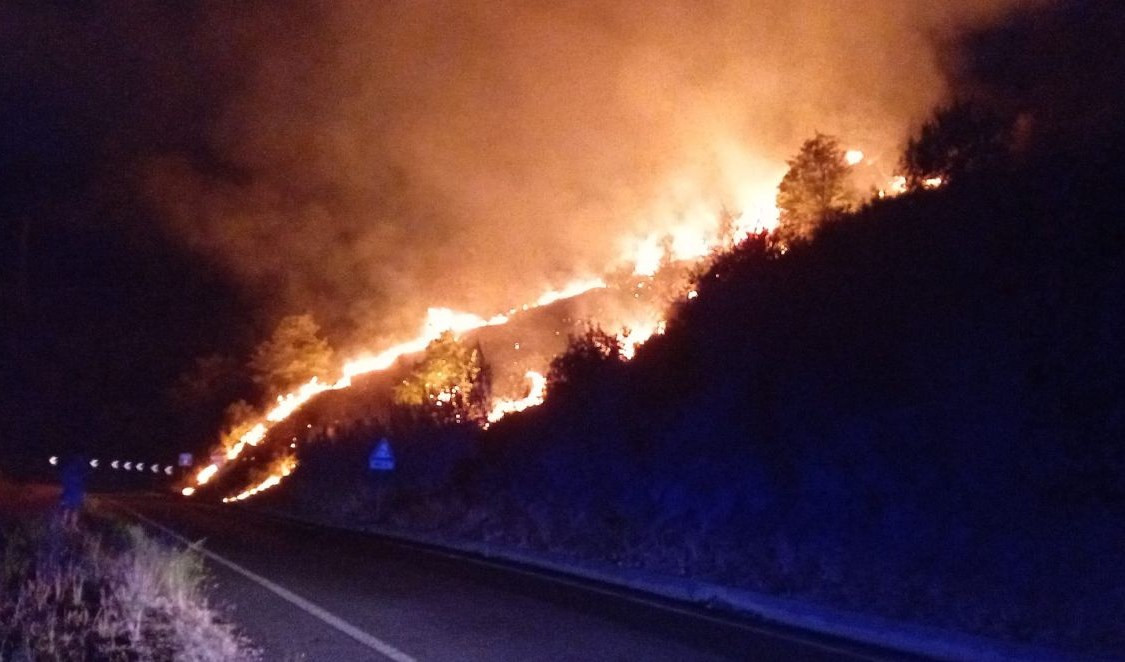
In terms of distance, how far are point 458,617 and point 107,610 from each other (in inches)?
171

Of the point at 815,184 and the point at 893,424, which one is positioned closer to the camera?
the point at 893,424

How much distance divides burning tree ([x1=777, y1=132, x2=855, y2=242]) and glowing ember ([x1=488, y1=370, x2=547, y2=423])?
8481 millimetres

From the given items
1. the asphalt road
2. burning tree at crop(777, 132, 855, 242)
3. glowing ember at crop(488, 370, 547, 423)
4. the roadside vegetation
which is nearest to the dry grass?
the asphalt road

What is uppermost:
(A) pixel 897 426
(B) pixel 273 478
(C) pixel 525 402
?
(C) pixel 525 402

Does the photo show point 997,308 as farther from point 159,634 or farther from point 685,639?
point 159,634

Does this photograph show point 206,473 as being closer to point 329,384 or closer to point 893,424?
point 329,384

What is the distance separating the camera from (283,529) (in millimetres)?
31422

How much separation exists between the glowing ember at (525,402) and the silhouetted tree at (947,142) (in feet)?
35.8

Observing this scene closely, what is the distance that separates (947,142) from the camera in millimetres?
36844

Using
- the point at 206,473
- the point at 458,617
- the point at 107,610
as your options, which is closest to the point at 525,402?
the point at 458,617

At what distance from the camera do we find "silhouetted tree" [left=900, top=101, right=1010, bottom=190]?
1278 inches

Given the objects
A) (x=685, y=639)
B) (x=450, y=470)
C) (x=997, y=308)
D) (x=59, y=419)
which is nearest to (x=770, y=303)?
(x=997, y=308)

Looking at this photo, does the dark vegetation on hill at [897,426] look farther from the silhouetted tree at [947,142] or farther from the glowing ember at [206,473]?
the glowing ember at [206,473]

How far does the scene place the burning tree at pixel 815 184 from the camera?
128ft
